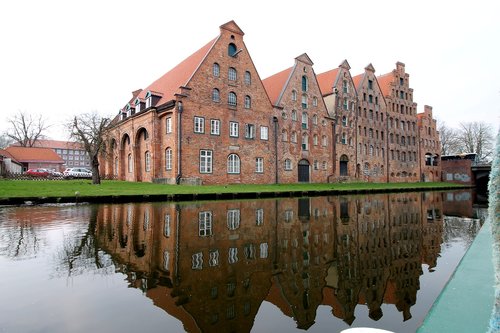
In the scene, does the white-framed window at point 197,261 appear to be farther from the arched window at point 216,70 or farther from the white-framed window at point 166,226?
the arched window at point 216,70

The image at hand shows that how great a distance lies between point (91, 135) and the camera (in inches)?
1153

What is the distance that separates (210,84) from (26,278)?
2596 centimetres

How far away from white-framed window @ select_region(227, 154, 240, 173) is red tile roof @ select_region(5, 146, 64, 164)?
50703mm

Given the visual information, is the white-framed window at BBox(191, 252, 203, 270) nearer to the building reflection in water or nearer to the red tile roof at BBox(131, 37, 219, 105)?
the building reflection in water

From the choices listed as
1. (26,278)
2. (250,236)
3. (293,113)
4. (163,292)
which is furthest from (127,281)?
(293,113)

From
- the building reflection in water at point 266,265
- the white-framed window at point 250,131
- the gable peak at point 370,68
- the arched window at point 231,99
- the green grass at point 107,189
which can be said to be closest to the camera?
the building reflection in water at point 266,265

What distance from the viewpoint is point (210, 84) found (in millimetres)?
29031

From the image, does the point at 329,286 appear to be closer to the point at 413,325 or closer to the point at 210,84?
the point at 413,325

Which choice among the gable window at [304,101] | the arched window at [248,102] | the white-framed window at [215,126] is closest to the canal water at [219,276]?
the white-framed window at [215,126]

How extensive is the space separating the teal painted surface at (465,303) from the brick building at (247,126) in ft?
78.3

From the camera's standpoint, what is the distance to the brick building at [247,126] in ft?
92.1

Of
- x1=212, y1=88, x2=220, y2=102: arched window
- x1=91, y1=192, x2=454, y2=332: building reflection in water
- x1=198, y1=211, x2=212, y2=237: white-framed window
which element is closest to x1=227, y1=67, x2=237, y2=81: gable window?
x1=212, y1=88, x2=220, y2=102: arched window

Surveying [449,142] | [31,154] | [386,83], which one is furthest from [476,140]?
[31,154]

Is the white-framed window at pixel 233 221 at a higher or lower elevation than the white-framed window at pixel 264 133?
lower
